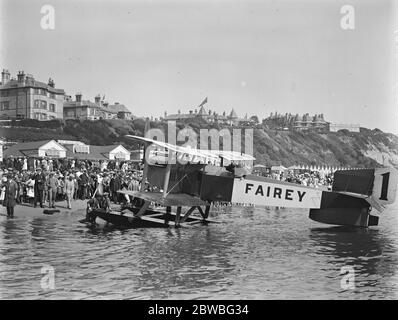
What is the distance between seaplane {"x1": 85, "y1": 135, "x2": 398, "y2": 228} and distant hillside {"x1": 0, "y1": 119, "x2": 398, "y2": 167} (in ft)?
121

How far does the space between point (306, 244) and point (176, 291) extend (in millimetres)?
6358

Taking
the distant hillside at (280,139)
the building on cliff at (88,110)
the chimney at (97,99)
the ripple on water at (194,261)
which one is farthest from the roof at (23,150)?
the chimney at (97,99)

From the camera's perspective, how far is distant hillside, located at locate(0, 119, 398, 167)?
2353 inches

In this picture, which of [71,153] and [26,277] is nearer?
[26,277]

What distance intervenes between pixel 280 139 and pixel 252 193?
413 ft

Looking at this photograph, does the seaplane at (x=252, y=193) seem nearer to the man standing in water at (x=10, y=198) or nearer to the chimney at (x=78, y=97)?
the man standing in water at (x=10, y=198)

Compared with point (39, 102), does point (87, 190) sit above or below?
below

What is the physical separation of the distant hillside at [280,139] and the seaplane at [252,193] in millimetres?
36861

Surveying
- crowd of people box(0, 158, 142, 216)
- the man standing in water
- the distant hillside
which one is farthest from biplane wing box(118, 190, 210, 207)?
the distant hillside

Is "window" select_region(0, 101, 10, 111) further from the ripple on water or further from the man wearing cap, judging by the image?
the ripple on water

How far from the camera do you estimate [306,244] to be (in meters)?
13.7

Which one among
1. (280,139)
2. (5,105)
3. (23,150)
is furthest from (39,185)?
(280,139)

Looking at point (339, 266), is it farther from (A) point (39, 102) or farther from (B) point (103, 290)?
(A) point (39, 102)
